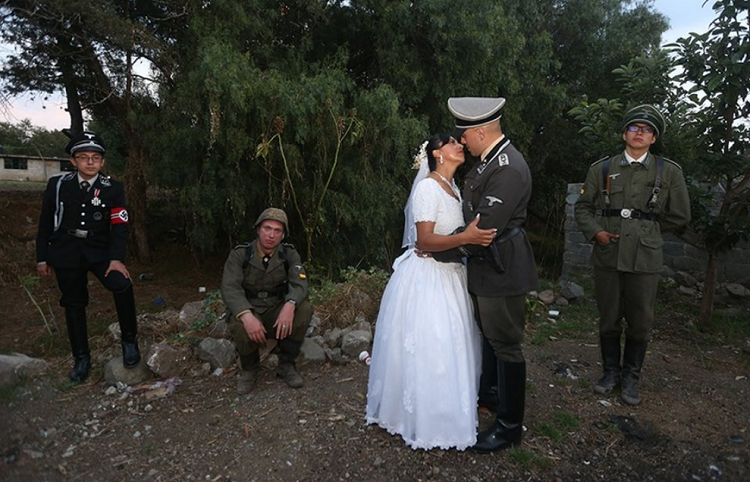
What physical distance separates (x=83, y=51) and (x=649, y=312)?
330 inches

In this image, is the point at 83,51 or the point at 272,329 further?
the point at 83,51

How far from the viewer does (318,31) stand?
955 cm

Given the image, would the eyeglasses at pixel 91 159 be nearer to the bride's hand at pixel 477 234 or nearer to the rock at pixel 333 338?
the rock at pixel 333 338

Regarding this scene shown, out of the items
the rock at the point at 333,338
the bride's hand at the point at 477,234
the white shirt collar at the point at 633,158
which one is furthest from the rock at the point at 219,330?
the white shirt collar at the point at 633,158

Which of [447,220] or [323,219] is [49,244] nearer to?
[447,220]

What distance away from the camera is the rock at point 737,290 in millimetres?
6977

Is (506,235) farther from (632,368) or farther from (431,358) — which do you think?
(632,368)

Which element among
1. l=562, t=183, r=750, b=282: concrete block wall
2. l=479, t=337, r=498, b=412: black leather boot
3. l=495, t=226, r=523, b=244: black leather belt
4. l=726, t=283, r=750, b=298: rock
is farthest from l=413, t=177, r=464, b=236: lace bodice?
l=726, t=283, r=750, b=298: rock

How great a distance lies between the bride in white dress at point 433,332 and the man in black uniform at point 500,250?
12 centimetres

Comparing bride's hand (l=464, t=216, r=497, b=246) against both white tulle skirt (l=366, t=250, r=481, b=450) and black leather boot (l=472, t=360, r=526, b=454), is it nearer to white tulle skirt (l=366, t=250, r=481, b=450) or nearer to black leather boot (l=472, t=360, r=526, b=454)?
white tulle skirt (l=366, t=250, r=481, b=450)

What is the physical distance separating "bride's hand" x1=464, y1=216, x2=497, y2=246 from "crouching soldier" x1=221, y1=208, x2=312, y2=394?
1707 millimetres

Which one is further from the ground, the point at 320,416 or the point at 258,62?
the point at 258,62

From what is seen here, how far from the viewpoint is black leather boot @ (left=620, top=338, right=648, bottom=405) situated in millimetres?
3777

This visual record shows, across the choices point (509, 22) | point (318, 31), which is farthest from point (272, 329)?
point (509, 22)
